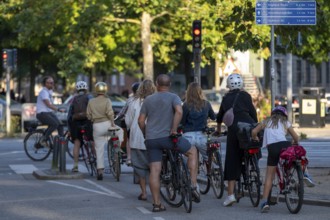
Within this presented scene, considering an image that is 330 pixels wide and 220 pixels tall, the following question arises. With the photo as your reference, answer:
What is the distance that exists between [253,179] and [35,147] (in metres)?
9.73

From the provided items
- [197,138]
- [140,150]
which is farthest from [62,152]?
[140,150]

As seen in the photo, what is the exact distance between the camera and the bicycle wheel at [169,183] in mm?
13219

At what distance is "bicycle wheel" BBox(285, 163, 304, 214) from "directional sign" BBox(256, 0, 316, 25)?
4874 millimetres

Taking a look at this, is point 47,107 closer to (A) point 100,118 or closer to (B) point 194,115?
(A) point 100,118

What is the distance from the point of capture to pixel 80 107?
18547 mm

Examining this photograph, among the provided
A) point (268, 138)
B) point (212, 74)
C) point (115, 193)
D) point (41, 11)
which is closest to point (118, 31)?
point (41, 11)

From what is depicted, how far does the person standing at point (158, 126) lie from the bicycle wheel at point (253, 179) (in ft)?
2.64

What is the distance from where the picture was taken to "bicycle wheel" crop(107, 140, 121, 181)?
1728cm

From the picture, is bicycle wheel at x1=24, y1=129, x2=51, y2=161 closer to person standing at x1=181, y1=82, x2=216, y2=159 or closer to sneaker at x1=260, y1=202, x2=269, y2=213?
person standing at x1=181, y1=82, x2=216, y2=159

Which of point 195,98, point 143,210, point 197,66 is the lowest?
point 143,210

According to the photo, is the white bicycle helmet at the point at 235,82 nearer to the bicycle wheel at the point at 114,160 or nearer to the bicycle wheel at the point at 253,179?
the bicycle wheel at the point at 253,179

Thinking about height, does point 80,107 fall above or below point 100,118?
above

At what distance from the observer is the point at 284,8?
17609 millimetres

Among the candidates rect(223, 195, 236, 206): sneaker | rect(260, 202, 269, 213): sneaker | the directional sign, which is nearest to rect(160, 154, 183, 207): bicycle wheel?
rect(223, 195, 236, 206): sneaker
